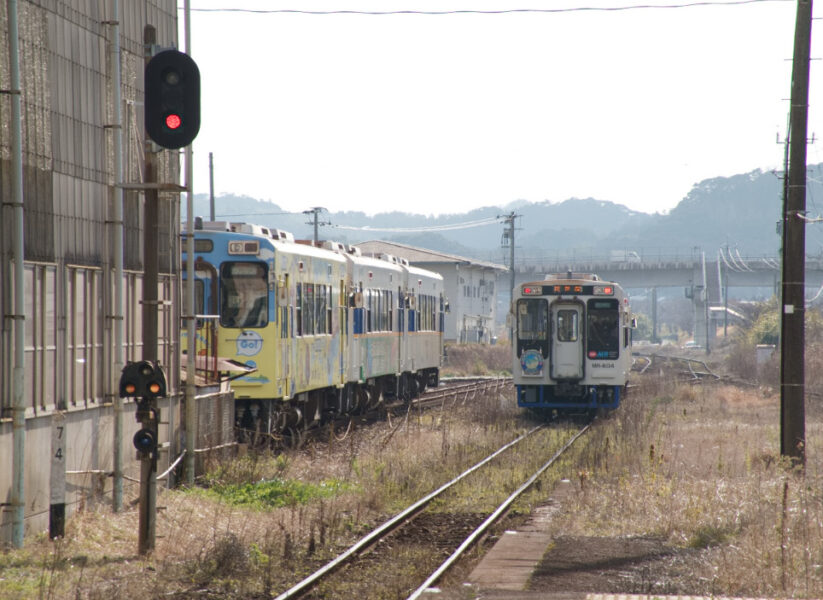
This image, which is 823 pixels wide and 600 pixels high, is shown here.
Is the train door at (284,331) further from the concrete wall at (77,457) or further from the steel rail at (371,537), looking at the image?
the steel rail at (371,537)

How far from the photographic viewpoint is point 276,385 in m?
17.4

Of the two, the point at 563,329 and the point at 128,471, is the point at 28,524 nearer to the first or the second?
the point at 128,471

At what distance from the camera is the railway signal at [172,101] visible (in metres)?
9.44

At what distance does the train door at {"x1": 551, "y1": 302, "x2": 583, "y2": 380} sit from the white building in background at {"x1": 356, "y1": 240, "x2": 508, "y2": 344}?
47.4 meters

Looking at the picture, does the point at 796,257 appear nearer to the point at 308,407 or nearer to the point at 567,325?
the point at 308,407

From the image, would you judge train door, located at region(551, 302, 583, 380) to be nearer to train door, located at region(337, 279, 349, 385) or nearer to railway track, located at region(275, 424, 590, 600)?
train door, located at region(337, 279, 349, 385)

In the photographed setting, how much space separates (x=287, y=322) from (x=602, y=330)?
8815 mm

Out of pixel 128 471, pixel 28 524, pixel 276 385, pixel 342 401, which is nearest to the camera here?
Answer: pixel 28 524

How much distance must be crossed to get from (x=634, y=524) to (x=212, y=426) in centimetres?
595

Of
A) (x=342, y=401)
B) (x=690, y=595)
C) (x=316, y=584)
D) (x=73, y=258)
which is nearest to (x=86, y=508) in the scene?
(x=73, y=258)

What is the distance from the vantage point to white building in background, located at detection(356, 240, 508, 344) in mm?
79188

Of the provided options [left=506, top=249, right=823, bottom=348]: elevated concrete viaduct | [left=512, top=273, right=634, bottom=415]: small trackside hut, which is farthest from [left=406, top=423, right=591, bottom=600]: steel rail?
[left=506, top=249, right=823, bottom=348]: elevated concrete viaduct

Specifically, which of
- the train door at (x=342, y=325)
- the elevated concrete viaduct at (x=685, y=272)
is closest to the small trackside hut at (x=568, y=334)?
the train door at (x=342, y=325)

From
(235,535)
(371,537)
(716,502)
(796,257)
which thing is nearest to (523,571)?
(371,537)
